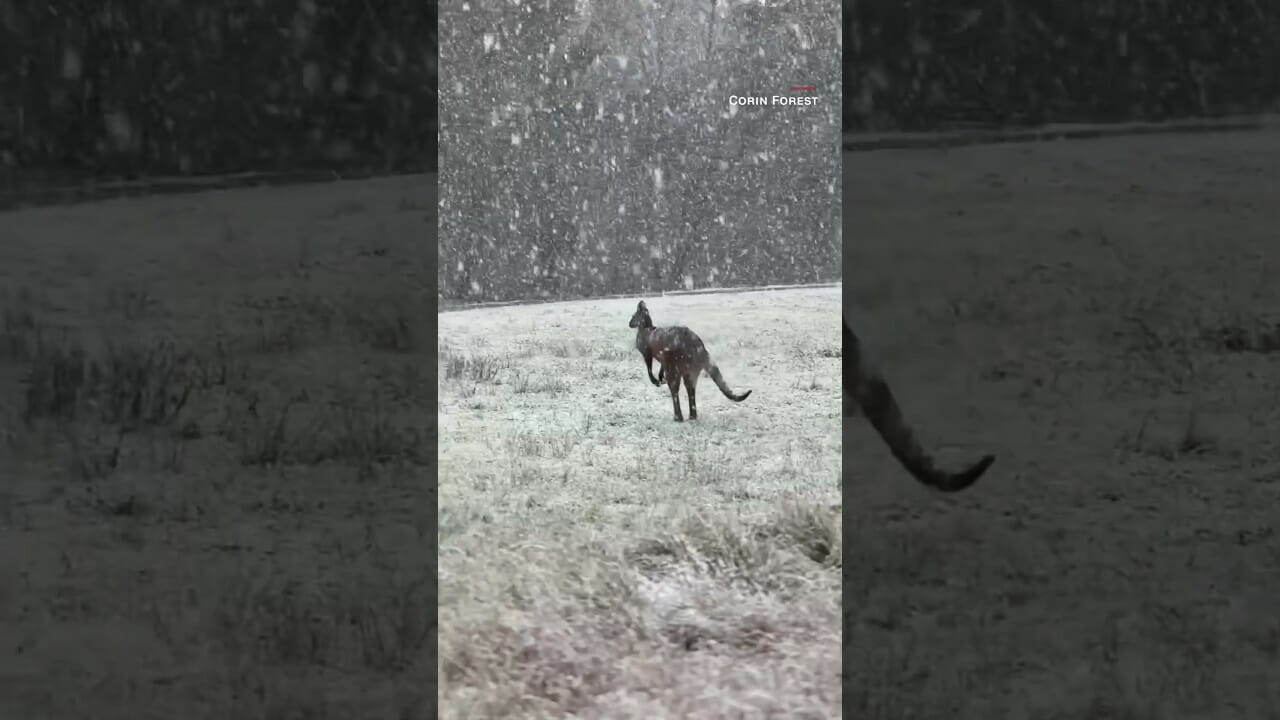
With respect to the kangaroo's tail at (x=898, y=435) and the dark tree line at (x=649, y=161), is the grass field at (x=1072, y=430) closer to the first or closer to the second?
the kangaroo's tail at (x=898, y=435)

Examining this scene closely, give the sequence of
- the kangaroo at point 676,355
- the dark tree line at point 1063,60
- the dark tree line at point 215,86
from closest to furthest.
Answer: the kangaroo at point 676,355
the dark tree line at point 215,86
the dark tree line at point 1063,60

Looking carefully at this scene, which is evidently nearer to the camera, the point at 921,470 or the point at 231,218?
the point at 921,470

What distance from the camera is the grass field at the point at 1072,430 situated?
8.75 ft

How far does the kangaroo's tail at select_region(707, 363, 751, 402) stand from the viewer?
340 centimetres

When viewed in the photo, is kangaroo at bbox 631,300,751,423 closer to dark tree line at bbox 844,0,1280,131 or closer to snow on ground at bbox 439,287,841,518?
snow on ground at bbox 439,287,841,518

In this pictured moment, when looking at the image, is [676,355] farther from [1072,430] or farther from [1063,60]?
[1063,60]

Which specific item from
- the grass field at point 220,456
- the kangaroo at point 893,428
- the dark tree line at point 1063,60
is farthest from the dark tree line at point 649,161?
the dark tree line at point 1063,60

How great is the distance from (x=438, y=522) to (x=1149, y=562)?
1827mm

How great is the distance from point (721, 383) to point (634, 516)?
43 centimetres

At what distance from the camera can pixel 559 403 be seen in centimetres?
369

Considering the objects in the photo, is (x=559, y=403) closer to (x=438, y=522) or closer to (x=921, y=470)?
(x=438, y=522)

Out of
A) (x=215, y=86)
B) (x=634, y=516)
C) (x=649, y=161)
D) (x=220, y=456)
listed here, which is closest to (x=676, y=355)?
(x=634, y=516)

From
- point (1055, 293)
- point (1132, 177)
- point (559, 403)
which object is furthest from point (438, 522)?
point (1132, 177)

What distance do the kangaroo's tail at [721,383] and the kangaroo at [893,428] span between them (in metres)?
0.31
